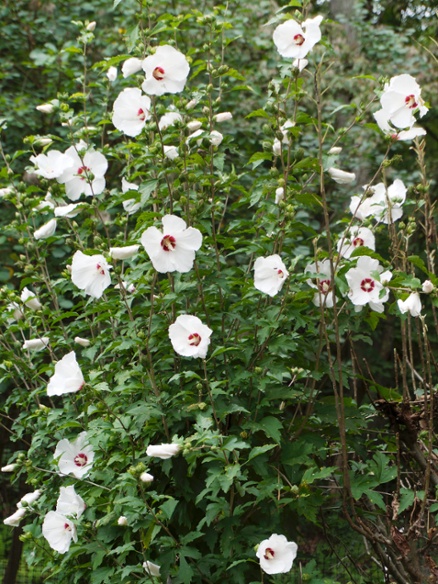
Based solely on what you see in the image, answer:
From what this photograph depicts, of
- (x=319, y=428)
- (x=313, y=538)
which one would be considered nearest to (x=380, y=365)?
(x=313, y=538)

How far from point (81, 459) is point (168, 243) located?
2.83 ft

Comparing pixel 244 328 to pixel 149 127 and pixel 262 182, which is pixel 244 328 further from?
pixel 149 127

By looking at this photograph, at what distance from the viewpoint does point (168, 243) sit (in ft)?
7.63

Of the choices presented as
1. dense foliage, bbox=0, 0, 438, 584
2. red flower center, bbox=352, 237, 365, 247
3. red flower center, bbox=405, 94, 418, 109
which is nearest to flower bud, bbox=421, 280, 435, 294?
dense foliage, bbox=0, 0, 438, 584

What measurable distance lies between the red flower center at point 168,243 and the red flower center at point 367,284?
1.86 ft

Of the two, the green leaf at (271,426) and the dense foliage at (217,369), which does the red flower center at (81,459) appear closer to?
the dense foliage at (217,369)

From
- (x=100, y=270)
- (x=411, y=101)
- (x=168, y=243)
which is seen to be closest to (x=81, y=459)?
(x=100, y=270)

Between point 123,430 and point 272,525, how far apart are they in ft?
1.76

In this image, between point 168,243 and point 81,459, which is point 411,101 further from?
point 81,459

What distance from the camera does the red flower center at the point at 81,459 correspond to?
2.73 m

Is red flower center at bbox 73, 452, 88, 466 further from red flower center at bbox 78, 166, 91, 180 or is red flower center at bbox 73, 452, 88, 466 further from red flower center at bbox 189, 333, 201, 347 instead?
red flower center at bbox 78, 166, 91, 180

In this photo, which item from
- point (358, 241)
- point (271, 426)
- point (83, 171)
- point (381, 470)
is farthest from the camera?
point (83, 171)

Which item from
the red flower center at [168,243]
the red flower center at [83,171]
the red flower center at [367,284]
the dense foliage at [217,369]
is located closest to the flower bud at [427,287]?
the dense foliage at [217,369]

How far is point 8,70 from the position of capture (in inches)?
239
